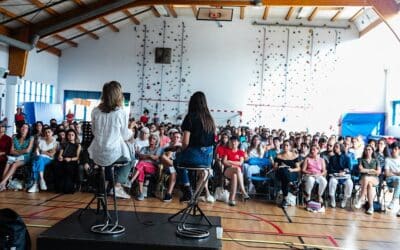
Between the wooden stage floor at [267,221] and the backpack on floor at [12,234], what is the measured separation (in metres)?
0.49

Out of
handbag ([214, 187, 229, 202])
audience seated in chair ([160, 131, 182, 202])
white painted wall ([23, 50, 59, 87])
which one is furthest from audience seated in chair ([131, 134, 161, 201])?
white painted wall ([23, 50, 59, 87])

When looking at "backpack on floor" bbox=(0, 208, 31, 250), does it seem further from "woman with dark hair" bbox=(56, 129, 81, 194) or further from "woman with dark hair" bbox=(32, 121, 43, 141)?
"woman with dark hair" bbox=(32, 121, 43, 141)

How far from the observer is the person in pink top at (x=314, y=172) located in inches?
286

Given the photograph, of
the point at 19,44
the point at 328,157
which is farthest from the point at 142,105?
the point at 328,157

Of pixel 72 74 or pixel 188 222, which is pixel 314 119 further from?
pixel 188 222

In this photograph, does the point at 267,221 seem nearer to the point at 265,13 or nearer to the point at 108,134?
the point at 108,134

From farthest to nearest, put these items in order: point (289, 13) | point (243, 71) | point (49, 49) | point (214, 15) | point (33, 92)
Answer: point (243, 71), point (49, 49), point (289, 13), point (33, 92), point (214, 15)

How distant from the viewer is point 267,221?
19.7 ft

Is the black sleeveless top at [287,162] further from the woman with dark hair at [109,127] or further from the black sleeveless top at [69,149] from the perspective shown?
the woman with dark hair at [109,127]

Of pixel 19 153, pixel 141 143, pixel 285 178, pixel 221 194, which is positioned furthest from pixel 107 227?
pixel 19 153

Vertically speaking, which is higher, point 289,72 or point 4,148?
point 289,72

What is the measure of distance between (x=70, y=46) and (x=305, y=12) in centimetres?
897

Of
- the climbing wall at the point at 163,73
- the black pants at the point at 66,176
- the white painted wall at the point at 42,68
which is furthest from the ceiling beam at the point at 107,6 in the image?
the black pants at the point at 66,176

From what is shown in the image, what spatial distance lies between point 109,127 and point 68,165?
4057 mm
